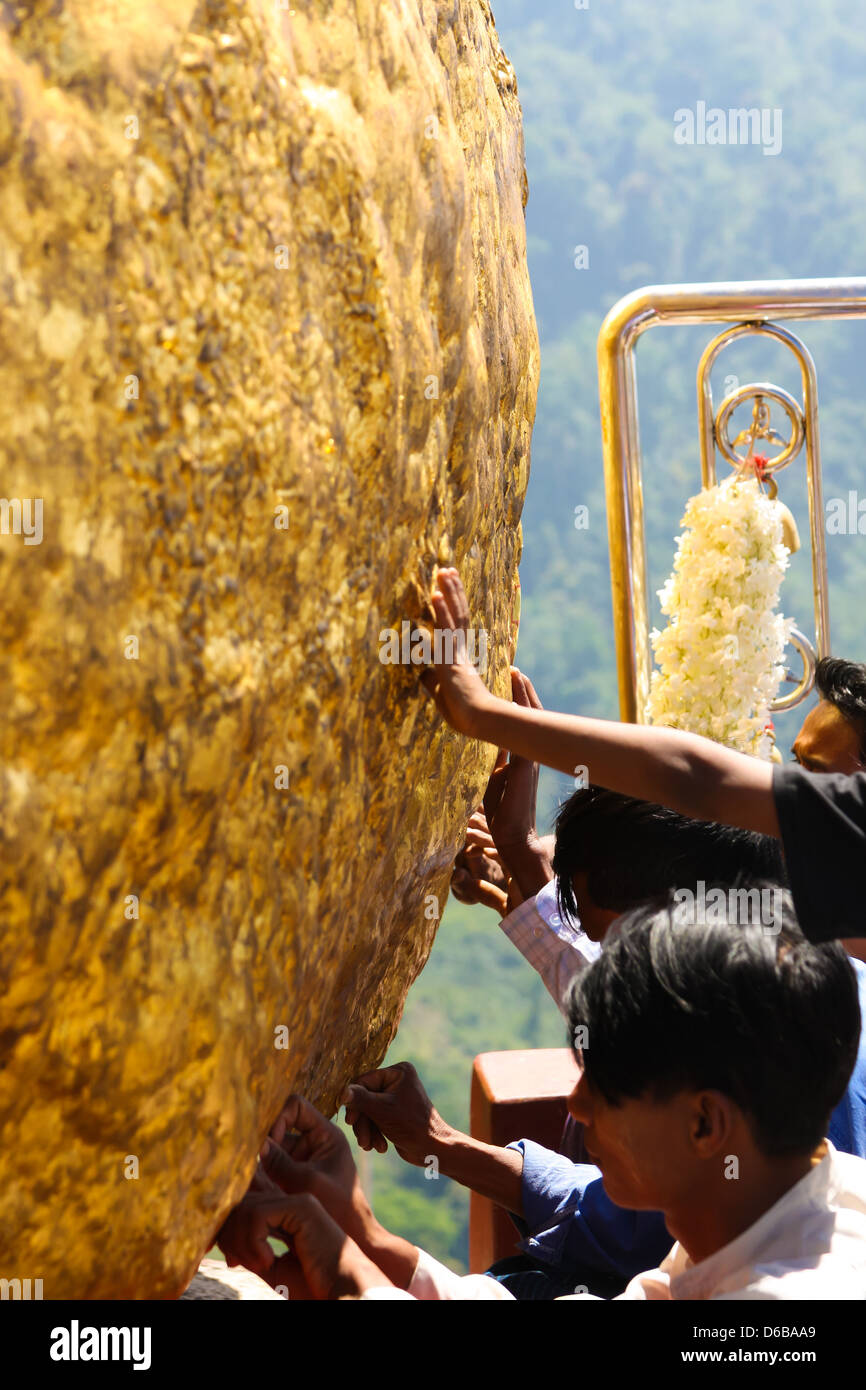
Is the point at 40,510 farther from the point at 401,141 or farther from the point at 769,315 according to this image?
the point at 769,315

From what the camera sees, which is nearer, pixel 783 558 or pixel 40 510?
pixel 40 510

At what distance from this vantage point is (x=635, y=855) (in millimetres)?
1665

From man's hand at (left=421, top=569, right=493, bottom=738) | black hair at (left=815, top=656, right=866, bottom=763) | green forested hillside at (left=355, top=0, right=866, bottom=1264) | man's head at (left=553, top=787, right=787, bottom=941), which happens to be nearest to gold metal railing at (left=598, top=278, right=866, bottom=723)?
black hair at (left=815, top=656, right=866, bottom=763)

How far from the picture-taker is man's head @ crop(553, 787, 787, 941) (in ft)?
5.36

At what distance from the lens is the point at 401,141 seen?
1.20 metres

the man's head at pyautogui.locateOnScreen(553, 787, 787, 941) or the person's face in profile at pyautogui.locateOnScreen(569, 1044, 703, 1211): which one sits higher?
the man's head at pyautogui.locateOnScreen(553, 787, 787, 941)

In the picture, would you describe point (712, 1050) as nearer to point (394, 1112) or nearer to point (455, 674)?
point (455, 674)

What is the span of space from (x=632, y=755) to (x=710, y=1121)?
348mm

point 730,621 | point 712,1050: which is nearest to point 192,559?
point 712,1050

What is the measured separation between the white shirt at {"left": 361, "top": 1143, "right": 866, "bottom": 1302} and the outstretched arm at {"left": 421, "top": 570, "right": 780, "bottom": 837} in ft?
1.03

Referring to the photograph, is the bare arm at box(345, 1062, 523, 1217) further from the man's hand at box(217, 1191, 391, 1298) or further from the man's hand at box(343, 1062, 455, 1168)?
the man's hand at box(217, 1191, 391, 1298)

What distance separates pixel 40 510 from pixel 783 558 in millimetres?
1388

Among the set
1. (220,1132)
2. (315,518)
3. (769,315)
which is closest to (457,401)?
(315,518)

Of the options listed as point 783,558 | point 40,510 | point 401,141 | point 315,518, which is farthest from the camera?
point 783,558
